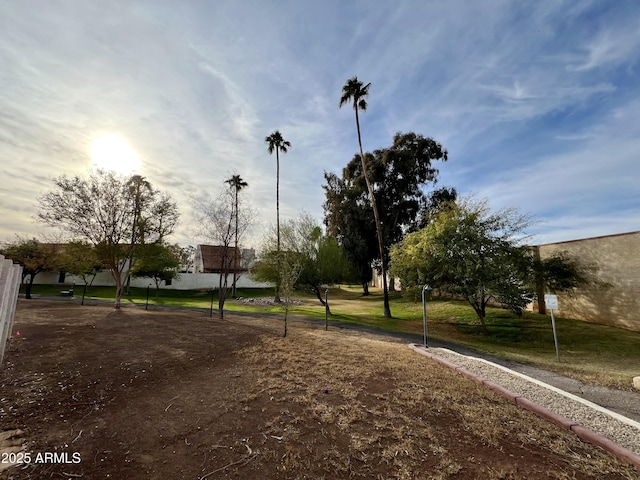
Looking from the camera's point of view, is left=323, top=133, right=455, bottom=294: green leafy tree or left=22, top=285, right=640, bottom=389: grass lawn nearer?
left=22, top=285, right=640, bottom=389: grass lawn

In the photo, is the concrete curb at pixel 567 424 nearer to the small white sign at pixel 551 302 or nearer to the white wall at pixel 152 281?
the small white sign at pixel 551 302

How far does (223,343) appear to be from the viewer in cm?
854

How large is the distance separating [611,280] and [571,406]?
50.3 ft

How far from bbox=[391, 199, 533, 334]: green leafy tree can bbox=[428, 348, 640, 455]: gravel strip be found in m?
7.70

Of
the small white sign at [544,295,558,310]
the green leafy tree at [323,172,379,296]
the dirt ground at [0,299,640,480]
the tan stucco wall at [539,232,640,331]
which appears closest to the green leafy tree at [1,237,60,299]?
the dirt ground at [0,299,640,480]

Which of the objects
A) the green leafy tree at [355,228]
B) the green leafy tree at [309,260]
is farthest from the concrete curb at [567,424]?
the green leafy tree at [355,228]

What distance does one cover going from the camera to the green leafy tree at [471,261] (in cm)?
1370

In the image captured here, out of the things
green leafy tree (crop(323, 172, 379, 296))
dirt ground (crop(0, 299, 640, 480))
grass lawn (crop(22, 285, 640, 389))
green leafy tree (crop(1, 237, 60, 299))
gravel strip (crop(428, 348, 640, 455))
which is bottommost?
grass lawn (crop(22, 285, 640, 389))

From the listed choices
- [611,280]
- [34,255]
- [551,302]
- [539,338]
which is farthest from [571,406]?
[34,255]

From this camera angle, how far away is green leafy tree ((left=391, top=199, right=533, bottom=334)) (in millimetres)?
13695

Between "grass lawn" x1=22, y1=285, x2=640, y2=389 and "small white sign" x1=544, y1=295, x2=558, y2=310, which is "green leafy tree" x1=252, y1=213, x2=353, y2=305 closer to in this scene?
"grass lawn" x1=22, y1=285, x2=640, y2=389

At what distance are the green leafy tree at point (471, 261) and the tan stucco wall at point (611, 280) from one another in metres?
3.76

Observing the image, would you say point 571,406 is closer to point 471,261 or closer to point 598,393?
point 598,393

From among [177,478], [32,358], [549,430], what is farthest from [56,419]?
[549,430]
